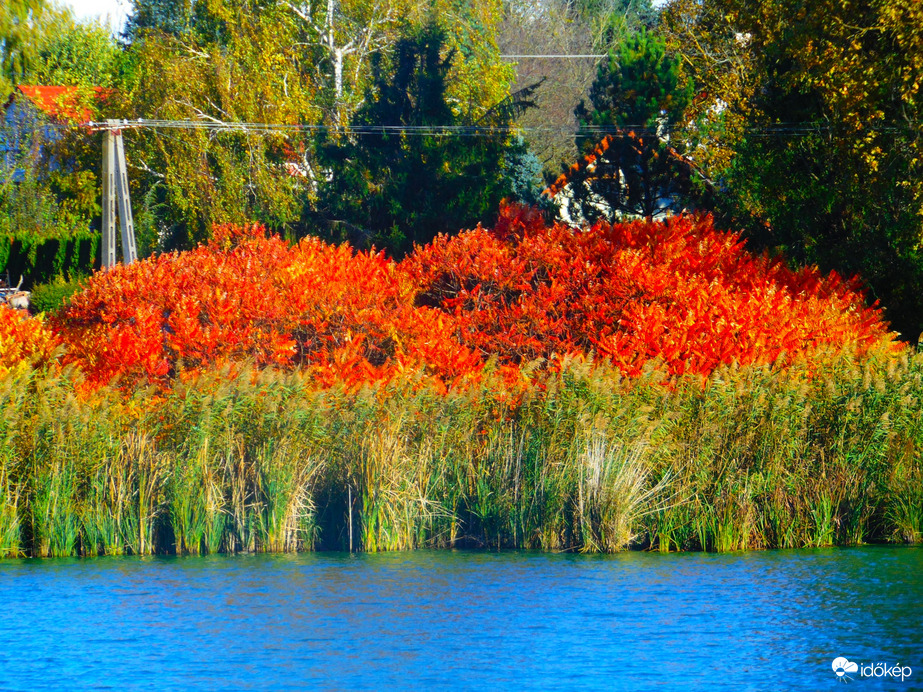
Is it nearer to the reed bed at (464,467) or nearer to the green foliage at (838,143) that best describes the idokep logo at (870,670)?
the reed bed at (464,467)

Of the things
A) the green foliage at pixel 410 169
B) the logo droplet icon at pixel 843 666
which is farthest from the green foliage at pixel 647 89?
the logo droplet icon at pixel 843 666

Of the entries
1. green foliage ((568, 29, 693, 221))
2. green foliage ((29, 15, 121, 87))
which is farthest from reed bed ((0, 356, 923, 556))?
green foliage ((29, 15, 121, 87))

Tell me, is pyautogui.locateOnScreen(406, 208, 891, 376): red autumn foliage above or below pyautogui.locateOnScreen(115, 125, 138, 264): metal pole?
below

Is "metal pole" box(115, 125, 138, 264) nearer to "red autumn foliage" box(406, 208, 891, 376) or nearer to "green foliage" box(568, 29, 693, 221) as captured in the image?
"green foliage" box(568, 29, 693, 221)

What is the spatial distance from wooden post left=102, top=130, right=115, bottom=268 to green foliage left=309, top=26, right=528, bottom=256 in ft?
18.5

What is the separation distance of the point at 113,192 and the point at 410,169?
27.9 feet

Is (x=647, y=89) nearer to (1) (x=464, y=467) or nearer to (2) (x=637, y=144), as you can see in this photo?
(2) (x=637, y=144)

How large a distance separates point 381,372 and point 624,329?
2868 millimetres

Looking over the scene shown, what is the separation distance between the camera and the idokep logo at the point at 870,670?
789cm

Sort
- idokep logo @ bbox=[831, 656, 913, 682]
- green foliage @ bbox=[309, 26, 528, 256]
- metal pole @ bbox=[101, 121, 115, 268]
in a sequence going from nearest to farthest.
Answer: idokep logo @ bbox=[831, 656, 913, 682]
green foliage @ bbox=[309, 26, 528, 256]
metal pole @ bbox=[101, 121, 115, 268]

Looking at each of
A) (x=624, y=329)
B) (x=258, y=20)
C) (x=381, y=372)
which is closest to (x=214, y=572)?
(x=381, y=372)

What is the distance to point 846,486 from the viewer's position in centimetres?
1170

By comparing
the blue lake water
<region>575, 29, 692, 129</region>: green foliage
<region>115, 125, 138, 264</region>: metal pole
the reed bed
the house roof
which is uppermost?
the house roof

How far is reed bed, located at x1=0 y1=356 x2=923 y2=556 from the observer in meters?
11.4
